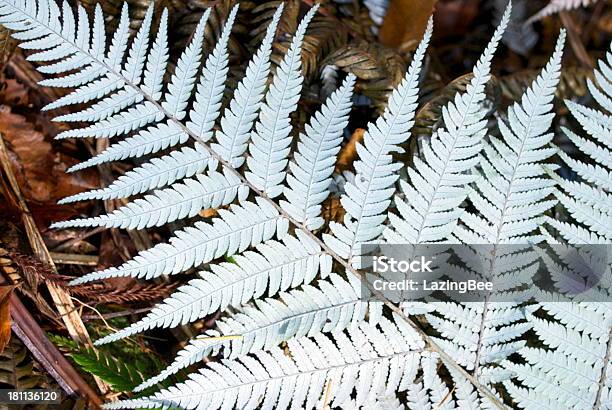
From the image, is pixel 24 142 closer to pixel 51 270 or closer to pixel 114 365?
pixel 51 270

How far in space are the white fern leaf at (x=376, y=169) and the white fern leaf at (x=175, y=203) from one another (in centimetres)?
31

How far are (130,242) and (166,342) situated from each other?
0.38 metres

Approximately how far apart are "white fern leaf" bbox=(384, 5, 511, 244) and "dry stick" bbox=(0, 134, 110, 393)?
1059 mm

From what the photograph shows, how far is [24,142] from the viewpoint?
8.05ft

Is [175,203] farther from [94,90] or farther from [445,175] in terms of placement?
[445,175]

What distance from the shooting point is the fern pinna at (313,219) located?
5.90ft

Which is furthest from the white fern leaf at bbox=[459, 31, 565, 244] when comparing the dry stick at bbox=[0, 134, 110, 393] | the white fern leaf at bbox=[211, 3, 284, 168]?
the dry stick at bbox=[0, 134, 110, 393]

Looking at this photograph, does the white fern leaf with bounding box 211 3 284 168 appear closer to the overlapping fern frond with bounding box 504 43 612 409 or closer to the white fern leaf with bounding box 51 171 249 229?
the white fern leaf with bounding box 51 171 249 229

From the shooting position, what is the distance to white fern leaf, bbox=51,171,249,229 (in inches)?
72.1

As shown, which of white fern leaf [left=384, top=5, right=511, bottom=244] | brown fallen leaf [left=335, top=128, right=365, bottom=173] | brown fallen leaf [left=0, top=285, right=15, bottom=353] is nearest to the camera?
white fern leaf [left=384, top=5, right=511, bottom=244]

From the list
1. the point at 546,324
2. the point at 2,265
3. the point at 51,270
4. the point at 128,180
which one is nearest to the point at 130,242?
the point at 51,270

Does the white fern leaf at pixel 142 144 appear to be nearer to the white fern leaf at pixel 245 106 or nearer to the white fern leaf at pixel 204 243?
the white fern leaf at pixel 245 106

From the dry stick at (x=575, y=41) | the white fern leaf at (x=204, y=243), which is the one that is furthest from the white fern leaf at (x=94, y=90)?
the dry stick at (x=575, y=41)

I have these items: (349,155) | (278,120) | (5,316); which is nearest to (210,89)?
(278,120)
